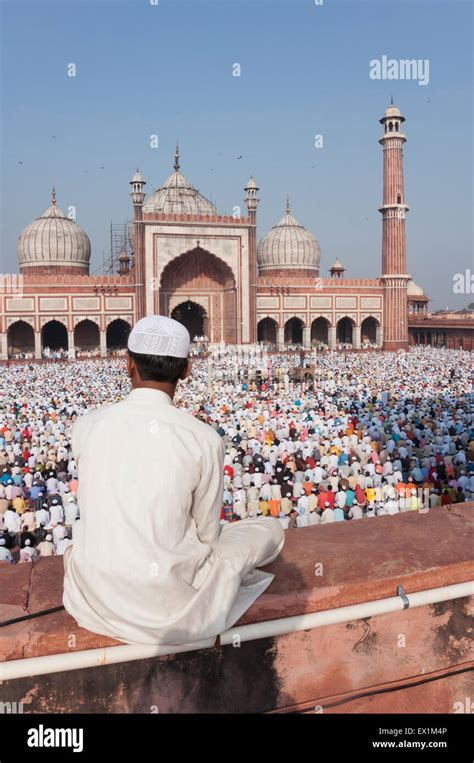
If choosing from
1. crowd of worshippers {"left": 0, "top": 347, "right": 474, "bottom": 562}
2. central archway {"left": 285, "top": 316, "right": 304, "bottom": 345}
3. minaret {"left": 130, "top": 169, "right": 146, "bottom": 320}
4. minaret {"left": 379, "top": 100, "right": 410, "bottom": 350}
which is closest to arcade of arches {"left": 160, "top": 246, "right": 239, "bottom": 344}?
minaret {"left": 130, "top": 169, "right": 146, "bottom": 320}

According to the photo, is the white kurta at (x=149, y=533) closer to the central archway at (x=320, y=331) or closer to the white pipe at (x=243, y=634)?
the white pipe at (x=243, y=634)

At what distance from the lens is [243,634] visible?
1670mm

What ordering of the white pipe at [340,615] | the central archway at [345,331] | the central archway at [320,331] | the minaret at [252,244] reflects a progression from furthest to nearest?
the central archway at [320,331], the central archway at [345,331], the minaret at [252,244], the white pipe at [340,615]

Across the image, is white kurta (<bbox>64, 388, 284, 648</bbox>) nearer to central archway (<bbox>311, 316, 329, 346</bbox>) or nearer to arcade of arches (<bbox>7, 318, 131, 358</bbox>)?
arcade of arches (<bbox>7, 318, 131, 358</bbox>)

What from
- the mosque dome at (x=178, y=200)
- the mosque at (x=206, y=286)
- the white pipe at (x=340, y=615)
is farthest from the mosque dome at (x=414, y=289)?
the white pipe at (x=340, y=615)

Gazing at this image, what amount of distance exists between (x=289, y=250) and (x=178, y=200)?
802cm

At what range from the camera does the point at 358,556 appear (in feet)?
6.55

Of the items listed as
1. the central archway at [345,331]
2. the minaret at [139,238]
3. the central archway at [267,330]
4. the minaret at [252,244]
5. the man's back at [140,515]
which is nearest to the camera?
the man's back at [140,515]

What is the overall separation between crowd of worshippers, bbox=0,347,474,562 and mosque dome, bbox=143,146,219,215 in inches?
847

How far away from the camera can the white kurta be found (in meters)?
1.52

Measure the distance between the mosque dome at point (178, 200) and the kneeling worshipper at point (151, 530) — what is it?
123 ft

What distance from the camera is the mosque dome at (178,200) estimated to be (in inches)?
1502

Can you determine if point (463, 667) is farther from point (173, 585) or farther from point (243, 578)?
point (173, 585)

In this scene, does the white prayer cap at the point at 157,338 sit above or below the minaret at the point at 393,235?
below
